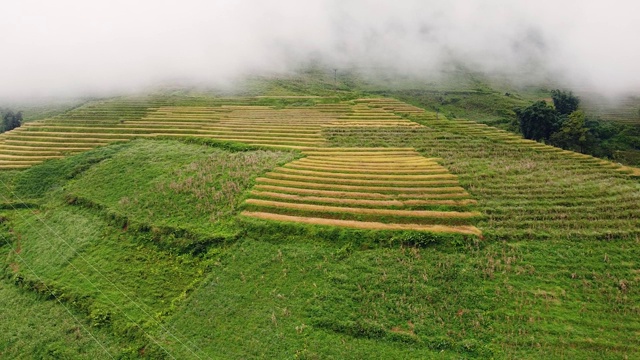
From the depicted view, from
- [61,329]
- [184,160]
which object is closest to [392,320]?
[61,329]

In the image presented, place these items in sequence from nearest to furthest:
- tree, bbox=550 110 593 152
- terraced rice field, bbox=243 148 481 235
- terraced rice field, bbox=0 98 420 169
Result: terraced rice field, bbox=243 148 481 235 < terraced rice field, bbox=0 98 420 169 < tree, bbox=550 110 593 152

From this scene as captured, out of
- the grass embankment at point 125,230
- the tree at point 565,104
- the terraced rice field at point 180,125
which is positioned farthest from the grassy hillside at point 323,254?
the tree at point 565,104

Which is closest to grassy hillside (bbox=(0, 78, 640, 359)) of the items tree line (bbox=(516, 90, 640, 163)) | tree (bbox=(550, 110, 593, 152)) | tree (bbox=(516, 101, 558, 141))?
tree (bbox=(550, 110, 593, 152))

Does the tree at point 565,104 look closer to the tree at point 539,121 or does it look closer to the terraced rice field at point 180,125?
the tree at point 539,121

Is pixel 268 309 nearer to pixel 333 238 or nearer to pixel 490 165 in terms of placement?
pixel 333 238

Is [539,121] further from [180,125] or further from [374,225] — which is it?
[180,125]

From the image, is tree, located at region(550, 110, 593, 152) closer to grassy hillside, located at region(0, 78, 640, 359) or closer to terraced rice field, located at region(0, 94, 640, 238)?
terraced rice field, located at region(0, 94, 640, 238)
